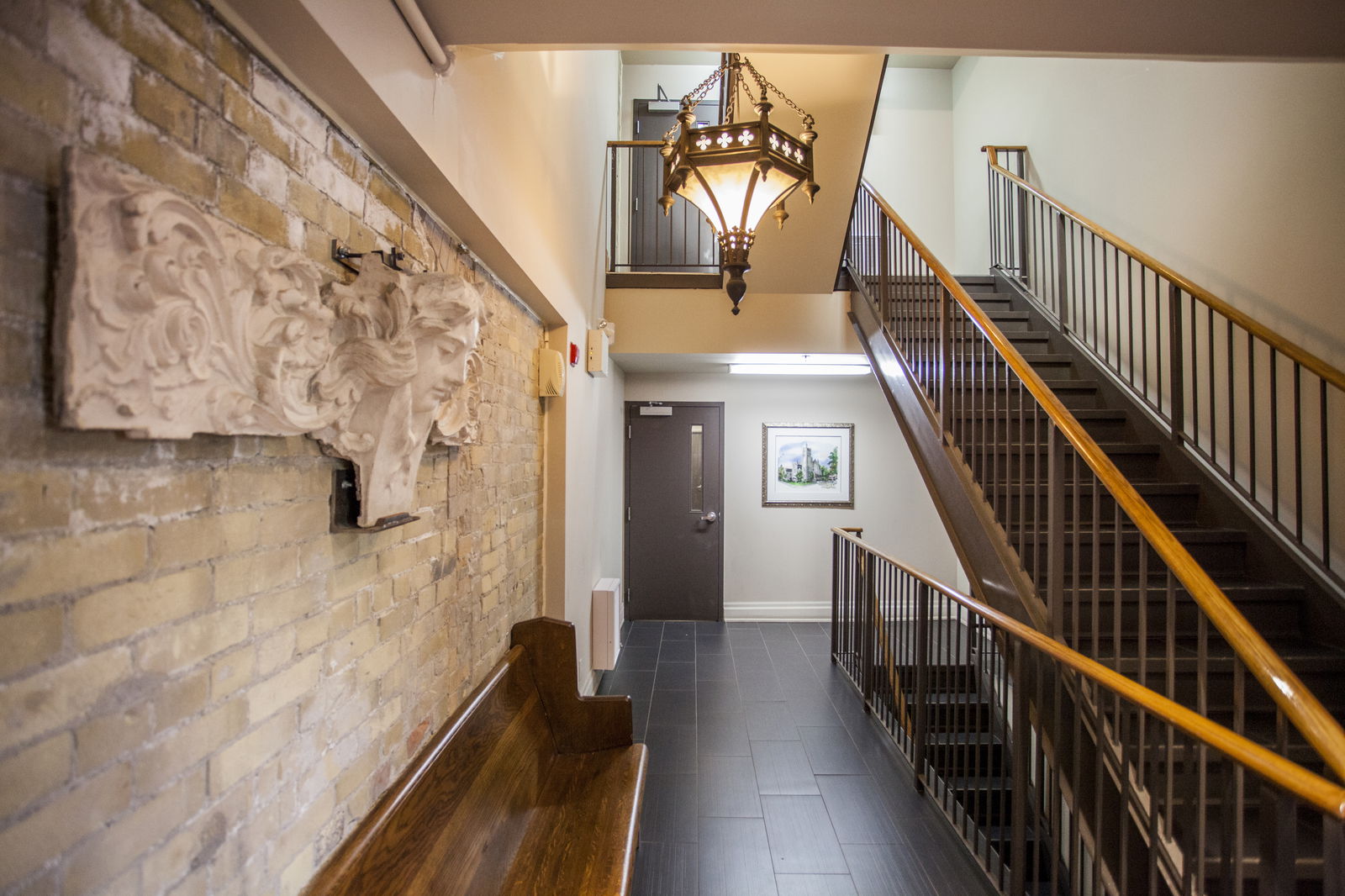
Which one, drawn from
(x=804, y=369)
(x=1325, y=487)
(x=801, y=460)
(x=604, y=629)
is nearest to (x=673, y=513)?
(x=801, y=460)

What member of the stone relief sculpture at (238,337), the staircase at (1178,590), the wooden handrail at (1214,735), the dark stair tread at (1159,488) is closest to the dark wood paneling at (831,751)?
the staircase at (1178,590)

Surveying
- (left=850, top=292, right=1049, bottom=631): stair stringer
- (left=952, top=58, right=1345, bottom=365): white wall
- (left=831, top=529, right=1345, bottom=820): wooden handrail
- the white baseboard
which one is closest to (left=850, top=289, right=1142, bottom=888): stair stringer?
(left=850, top=292, right=1049, bottom=631): stair stringer

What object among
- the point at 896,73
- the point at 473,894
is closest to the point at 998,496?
the point at 473,894

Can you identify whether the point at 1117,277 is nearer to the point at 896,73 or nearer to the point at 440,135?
the point at 440,135

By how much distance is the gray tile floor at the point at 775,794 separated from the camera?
7.22 feet

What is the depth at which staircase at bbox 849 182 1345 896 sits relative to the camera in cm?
140

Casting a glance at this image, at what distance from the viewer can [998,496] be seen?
276 cm

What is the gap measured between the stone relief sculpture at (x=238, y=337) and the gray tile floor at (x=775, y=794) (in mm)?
1892

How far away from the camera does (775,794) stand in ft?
8.93

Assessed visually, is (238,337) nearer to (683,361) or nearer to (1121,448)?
(1121,448)

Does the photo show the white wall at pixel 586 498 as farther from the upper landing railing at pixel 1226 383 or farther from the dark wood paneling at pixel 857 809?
the upper landing railing at pixel 1226 383

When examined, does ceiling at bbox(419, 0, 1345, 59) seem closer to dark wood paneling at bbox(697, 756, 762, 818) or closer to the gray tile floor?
the gray tile floor

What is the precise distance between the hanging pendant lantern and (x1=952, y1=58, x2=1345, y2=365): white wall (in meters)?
2.11

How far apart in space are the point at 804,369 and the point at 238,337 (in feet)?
15.0
